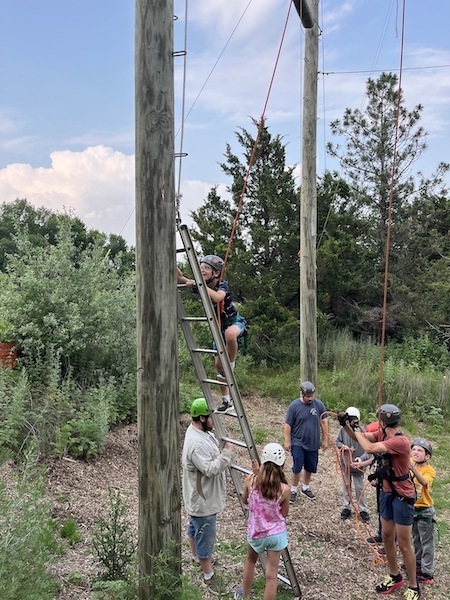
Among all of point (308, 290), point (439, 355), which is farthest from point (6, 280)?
point (439, 355)

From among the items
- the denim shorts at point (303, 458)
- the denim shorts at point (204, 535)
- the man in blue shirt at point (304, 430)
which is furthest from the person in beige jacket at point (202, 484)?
the denim shorts at point (303, 458)

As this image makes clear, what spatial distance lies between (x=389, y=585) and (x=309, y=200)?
5.14 m

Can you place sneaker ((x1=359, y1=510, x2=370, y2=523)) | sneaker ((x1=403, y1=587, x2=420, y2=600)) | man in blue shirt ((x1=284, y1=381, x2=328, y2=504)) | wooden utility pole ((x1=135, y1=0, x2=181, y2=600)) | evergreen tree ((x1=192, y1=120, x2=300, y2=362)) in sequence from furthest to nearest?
evergreen tree ((x1=192, y1=120, x2=300, y2=362)), man in blue shirt ((x1=284, y1=381, x2=328, y2=504)), sneaker ((x1=359, y1=510, x2=370, y2=523)), sneaker ((x1=403, y1=587, x2=420, y2=600)), wooden utility pole ((x1=135, y1=0, x2=181, y2=600))

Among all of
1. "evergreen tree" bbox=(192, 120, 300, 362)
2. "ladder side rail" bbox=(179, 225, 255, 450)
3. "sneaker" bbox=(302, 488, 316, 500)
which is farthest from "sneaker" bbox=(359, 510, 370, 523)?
"evergreen tree" bbox=(192, 120, 300, 362)

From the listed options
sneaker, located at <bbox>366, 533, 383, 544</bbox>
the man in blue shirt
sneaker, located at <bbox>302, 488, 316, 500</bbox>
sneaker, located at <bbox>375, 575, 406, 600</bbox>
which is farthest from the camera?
sneaker, located at <bbox>302, 488, 316, 500</bbox>

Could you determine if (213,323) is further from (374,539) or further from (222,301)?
(374,539)

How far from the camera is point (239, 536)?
5676 mm

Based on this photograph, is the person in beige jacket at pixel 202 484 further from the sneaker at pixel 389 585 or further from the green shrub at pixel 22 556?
the sneaker at pixel 389 585

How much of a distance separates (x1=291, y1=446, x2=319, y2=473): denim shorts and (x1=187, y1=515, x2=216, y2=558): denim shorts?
9.22 ft

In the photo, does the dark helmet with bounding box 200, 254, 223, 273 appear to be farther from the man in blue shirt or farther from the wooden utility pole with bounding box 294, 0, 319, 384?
the wooden utility pole with bounding box 294, 0, 319, 384

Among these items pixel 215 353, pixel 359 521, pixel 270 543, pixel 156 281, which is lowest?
pixel 359 521

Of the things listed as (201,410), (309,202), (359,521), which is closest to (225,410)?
(201,410)

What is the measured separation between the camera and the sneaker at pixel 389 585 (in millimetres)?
4867

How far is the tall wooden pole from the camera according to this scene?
783 cm
